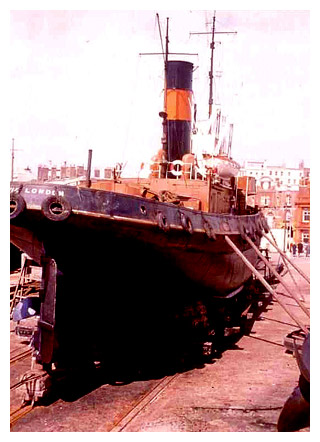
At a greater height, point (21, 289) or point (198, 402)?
point (21, 289)

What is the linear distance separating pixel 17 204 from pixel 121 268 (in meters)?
2.20

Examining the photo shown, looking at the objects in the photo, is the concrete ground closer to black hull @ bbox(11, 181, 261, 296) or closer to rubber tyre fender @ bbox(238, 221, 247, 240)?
black hull @ bbox(11, 181, 261, 296)

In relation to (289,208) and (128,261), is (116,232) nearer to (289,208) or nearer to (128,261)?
(128,261)

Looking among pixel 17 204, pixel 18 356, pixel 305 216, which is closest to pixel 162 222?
pixel 17 204

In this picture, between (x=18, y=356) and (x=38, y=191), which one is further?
(x=18, y=356)

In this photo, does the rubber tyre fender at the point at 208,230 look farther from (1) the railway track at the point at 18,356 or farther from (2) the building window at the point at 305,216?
(2) the building window at the point at 305,216

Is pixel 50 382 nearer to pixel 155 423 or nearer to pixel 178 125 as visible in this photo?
pixel 155 423

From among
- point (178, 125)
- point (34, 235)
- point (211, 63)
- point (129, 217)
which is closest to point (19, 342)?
point (34, 235)

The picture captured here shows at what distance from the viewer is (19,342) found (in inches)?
452

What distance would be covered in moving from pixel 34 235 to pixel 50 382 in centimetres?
238

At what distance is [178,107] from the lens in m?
13.6

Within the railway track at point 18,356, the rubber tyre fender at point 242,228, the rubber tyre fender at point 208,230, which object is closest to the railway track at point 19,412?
the railway track at point 18,356

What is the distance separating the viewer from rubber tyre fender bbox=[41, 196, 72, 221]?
7254 millimetres

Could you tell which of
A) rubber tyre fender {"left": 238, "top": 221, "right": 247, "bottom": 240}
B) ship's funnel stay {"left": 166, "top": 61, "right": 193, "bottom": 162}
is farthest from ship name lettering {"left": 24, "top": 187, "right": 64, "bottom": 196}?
ship's funnel stay {"left": 166, "top": 61, "right": 193, "bottom": 162}
